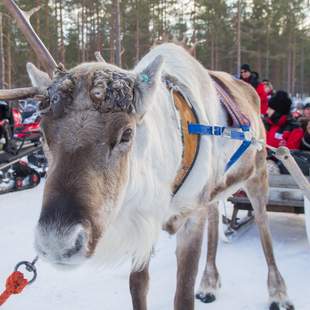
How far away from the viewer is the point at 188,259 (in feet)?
9.04

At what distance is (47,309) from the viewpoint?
3.33 metres

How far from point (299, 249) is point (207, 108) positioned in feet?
7.94

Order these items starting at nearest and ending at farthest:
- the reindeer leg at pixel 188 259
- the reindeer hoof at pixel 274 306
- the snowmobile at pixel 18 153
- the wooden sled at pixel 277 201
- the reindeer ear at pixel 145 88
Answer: the reindeer ear at pixel 145 88 → the reindeer leg at pixel 188 259 → the reindeer hoof at pixel 274 306 → the wooden sled at pixel 277 201 → the snowmobile at pixel 18 153

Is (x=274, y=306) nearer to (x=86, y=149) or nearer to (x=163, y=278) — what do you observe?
(x=163, y=278)

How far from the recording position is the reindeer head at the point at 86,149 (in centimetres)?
155

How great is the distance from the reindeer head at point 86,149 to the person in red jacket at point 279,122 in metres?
4.51

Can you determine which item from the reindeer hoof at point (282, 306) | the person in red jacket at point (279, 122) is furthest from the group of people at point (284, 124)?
the reindeer hoof at point (282, 306)

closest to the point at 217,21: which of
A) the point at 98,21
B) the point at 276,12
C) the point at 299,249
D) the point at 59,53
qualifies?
the point at 276,12

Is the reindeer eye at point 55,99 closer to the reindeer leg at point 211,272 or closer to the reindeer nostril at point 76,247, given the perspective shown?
the reindeer nostril at point 76,247

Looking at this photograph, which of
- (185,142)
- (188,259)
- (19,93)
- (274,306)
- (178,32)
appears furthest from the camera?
(178,32)

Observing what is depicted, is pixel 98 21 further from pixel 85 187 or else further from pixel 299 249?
pixel 85 187

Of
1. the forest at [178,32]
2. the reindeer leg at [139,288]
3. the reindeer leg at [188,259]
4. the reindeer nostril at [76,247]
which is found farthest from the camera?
the forest at [178,32]

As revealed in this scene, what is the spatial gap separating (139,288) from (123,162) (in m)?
1.45

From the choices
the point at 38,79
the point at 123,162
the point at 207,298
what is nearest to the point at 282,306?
the point at 207,298
